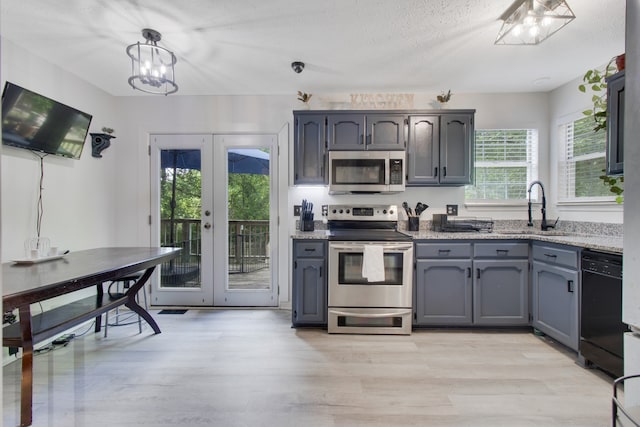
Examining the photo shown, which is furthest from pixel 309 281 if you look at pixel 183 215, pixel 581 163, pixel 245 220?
pixel 581 163

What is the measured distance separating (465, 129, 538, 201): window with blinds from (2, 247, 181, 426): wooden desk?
3.27m

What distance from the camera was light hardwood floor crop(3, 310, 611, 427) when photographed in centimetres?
184

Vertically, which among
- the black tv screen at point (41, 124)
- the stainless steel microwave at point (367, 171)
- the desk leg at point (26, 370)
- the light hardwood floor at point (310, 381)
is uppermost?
the black tv screen at point (41, 124)

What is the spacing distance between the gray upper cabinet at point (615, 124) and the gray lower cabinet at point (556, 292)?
2.18 feet

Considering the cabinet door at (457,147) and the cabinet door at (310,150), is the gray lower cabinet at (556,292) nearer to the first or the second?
the cabinet door at (457,147)

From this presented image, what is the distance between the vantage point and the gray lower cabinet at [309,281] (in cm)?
293

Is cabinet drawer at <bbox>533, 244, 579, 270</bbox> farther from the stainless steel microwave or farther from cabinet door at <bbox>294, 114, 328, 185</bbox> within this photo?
cabinet door at <bbox>294, 114, 328, 185</bbox>

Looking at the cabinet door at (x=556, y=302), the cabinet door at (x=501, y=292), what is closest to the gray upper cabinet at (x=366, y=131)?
the cabinet door at (x=501, y=292)

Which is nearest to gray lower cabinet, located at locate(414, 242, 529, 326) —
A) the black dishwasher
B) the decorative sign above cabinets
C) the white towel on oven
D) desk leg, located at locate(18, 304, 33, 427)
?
the white towel on oven

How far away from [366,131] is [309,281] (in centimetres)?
161

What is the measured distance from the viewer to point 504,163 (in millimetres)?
3480

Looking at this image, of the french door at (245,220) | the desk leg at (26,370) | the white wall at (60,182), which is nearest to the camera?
the desk leg at (26,370)

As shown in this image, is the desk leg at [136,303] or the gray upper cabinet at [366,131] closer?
the desk leg at [136,303]

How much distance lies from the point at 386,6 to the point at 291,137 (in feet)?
5.56
